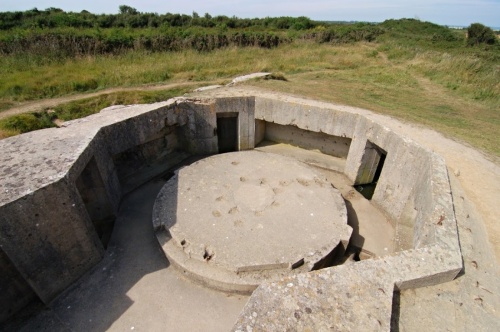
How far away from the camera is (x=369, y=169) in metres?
7.89

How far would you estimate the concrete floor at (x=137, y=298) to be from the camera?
4383 mm

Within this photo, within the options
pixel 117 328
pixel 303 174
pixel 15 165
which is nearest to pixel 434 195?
pixel 303 174

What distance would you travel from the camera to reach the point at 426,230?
3.67m

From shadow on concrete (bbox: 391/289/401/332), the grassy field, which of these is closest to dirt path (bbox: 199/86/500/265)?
the grassy field

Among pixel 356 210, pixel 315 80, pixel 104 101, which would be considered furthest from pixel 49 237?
pixel 315 80

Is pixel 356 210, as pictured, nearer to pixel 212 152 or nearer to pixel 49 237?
pixel 212 152

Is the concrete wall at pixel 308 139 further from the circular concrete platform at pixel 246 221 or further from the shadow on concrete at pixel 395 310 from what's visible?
the shadow on concrete at pixel 395 310

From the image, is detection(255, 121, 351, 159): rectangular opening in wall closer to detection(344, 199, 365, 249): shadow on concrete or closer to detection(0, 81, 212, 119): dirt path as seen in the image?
detection(344, 199, 365, 249): shadow on concrete

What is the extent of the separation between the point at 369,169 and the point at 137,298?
6.60 meters

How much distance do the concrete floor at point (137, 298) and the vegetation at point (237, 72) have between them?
401 cm

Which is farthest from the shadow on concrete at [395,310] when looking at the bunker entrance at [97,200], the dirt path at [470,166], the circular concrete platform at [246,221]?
the bunker entrance at [97,200]

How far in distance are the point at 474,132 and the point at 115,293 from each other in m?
9.33

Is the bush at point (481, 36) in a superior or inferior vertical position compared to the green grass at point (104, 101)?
superior

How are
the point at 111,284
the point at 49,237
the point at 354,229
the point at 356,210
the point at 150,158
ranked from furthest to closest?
1. the point at 150,158
2. the point at 356,210
3. the point at 354,229
4. the point at 111,284
5. the point at 49,237
